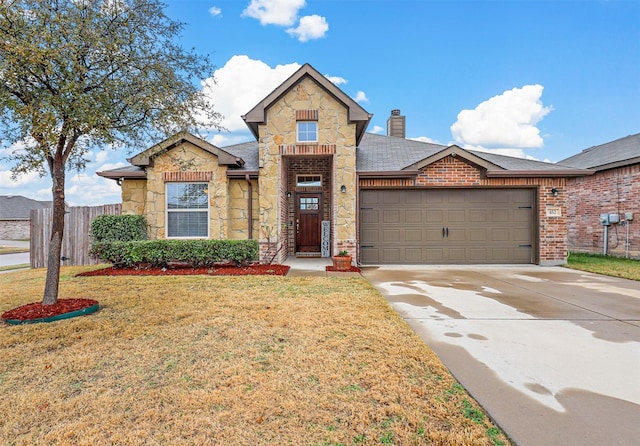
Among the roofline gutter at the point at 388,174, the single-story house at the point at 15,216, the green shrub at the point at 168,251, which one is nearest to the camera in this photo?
the green shrub at the point at 168,251

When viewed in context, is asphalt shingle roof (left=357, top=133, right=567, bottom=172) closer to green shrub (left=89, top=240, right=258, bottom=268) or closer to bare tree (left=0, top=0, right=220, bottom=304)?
green shrub (left=89, top=240, right=258, bottom=268)

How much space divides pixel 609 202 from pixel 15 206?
58.0 m

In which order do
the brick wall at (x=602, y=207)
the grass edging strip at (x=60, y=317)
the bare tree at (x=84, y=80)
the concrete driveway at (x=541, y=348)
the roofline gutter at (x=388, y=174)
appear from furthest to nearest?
1. the brick wall at (x=602, y=207)
2. the roofline gutter at (x=388, y=174)
3. the grass edging strip at (x=60, y=317)
4. the bare tree at (x=84, y=80)
5. the concrete driveway at (x=541, y=348)

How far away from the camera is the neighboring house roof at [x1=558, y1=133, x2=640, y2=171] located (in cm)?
1249

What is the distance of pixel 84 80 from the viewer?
4762mm

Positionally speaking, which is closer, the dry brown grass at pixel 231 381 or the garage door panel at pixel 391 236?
the dry brown grass at pixel 231 381

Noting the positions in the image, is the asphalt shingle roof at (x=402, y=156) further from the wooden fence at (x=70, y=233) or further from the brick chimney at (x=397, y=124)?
the wooden fence at (x=70, y=233)

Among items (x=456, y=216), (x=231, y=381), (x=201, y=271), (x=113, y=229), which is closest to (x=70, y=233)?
(x=113, y=229)

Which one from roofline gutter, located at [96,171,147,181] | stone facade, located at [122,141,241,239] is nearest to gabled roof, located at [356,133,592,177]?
stone facade, located at [122,141,241,239]

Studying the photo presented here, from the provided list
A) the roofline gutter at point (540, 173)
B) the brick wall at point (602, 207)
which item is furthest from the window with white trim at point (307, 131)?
the brick wall at point (602, 207)

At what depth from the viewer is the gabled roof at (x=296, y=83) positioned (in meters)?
10.1

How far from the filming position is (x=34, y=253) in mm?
10602

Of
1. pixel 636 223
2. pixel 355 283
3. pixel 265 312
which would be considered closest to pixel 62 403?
pixel 265 312

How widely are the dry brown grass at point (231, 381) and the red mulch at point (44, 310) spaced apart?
0.26m
